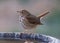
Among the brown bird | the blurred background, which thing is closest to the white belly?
the brown bird

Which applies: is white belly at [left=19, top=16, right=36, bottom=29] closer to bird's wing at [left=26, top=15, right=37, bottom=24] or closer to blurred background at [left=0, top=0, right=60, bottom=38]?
bird's wing at [left=26, top=15, right=37, bottom=24]

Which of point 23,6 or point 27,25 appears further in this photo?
point 23,6

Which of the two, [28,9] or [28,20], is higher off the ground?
[28,9]

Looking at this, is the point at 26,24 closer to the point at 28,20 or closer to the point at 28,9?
the point at 28,20

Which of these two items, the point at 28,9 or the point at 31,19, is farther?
the point at 28,9

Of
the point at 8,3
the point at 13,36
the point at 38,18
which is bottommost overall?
the point at 13,36

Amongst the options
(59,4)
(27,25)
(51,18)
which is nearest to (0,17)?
(51,18)

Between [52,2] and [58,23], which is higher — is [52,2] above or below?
above

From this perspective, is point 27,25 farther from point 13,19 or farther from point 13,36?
point 13,19

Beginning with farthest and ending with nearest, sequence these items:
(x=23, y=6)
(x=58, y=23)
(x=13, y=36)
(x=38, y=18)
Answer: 1. (x=23, y=6)
2. (x=58, y=23)
3. (x=38, y=18)
4. (x=13, y=36)

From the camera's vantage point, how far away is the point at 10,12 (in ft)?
13.1

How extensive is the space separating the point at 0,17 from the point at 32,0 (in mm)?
922

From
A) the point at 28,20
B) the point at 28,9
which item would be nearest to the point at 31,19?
the point at 28,20

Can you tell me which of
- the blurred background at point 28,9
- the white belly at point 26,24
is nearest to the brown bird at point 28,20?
the white belly at point 26,24
